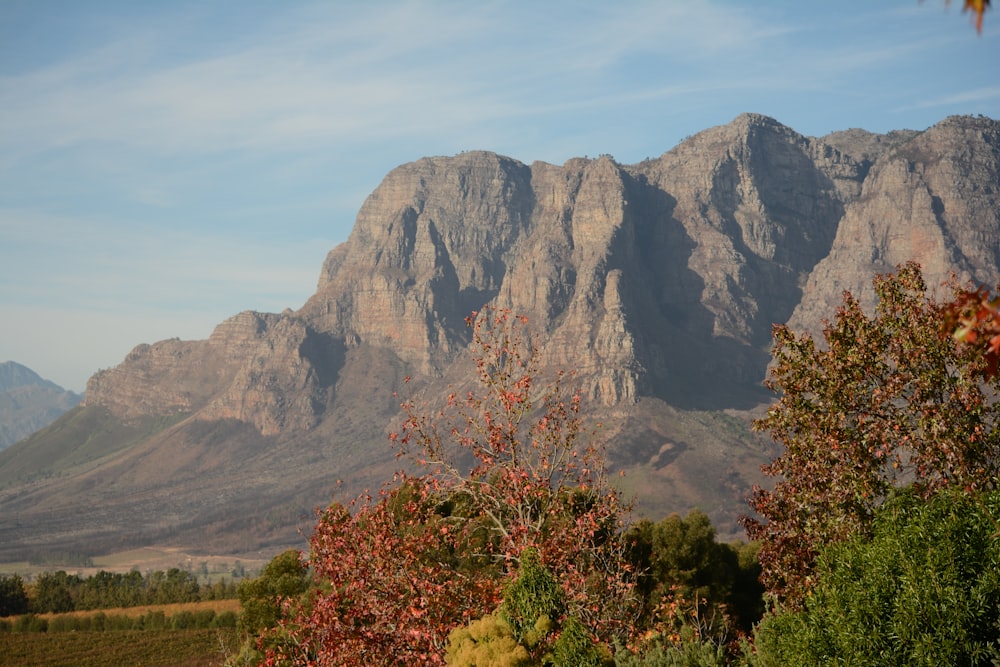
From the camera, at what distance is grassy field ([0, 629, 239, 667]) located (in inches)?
2210

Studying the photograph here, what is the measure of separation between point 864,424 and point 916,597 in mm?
8294

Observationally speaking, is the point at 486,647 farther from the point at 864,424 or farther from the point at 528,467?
the point at 864,424

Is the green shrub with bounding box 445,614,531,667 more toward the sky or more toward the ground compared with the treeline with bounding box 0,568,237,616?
more toward the sky

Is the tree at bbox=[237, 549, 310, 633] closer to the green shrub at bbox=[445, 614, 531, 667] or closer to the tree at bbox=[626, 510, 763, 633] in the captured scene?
the tree at bbox=[626, 510, 763, 633]

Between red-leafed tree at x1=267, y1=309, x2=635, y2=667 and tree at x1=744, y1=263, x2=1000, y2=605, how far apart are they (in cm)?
438

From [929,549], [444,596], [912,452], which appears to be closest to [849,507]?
[912,452]

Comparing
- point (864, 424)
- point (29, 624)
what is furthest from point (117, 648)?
point (864, 424)

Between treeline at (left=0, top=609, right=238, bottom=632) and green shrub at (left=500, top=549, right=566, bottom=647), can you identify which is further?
treeline at (left=0, top=609, right=238, bottom=632)

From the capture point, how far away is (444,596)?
22.0 m

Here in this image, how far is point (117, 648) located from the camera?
6250cm

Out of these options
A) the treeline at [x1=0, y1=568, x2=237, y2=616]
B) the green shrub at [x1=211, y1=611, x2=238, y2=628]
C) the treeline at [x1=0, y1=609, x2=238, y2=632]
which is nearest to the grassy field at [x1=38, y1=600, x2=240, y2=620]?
the treeline at [x1=0, y1=609, x2=238, y2=632]

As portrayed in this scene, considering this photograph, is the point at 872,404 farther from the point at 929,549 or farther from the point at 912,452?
the point at 929,549

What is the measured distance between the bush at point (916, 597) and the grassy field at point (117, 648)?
1695 inches

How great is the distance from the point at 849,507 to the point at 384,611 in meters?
11.3
